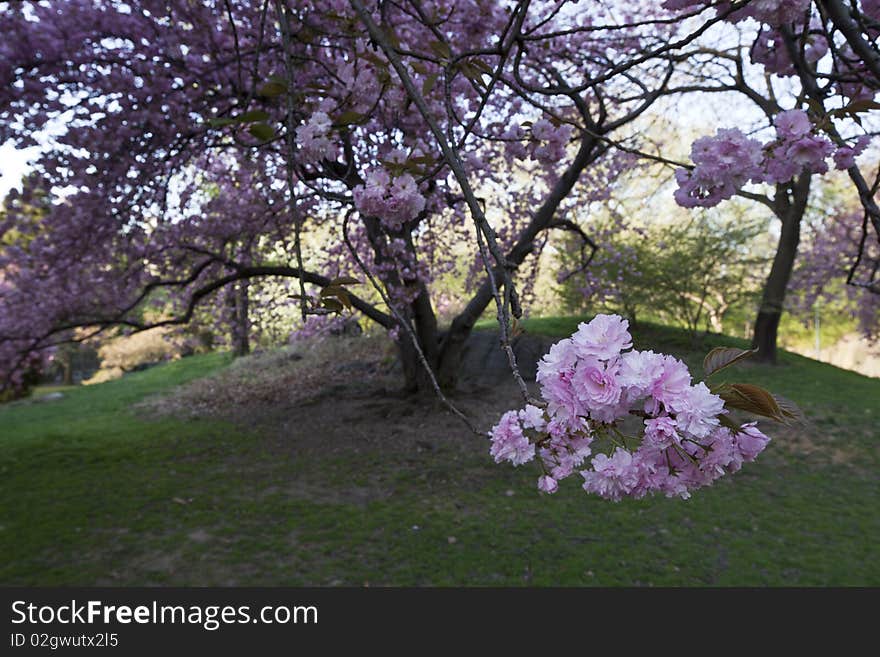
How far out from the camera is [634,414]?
0.90 meters

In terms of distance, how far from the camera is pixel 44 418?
8984 mm

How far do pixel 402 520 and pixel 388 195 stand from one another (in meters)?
2.72

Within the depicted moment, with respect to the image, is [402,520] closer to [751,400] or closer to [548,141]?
[548,141]

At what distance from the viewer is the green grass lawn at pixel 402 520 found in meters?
3.25

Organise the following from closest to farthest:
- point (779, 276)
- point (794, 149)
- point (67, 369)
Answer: point (794, 149), point (779, 276), point (67, 369)

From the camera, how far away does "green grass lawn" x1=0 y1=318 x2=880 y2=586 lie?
3246mm

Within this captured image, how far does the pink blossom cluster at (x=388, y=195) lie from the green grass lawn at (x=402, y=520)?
6.94 feet

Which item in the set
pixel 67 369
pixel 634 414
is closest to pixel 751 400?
pixel 634 414

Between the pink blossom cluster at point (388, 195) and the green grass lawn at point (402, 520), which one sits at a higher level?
the pink blossom cluster at point (388, 195)

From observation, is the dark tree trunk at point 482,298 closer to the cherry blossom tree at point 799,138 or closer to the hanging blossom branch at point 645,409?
the cherry blossom tree at point 799,138

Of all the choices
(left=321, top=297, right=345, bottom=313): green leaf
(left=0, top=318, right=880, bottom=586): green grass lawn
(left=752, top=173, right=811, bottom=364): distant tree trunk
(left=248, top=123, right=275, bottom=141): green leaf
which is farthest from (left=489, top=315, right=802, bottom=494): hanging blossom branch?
(left=752, top=173, right=811, bottom=364): distant tree trunk

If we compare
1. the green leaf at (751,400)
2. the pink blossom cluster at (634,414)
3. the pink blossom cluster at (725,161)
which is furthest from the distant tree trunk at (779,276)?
the green leaf at (751,400)

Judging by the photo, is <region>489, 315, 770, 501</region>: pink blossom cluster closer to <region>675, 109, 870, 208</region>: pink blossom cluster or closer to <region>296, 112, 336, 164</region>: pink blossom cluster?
<region>675, 109, 870, 208</region>: pink blossom cluster

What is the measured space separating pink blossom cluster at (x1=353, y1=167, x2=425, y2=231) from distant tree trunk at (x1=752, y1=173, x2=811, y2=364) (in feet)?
31.4
